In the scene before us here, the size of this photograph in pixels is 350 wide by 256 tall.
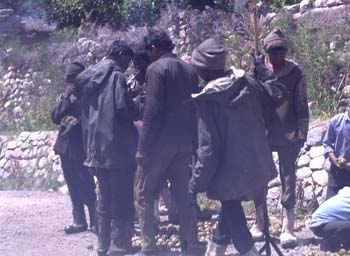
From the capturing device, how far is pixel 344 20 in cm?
1480

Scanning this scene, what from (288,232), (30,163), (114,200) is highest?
(114,200)

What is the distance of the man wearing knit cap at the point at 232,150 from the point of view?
7.48 m

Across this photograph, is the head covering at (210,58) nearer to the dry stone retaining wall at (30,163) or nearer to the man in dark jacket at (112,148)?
the man in dark jacket at (112,148)

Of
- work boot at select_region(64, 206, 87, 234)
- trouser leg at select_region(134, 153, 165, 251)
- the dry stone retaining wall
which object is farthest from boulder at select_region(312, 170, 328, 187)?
the dry stone retaining wall

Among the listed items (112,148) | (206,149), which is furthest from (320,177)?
(206,149)

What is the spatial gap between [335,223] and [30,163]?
917 cm

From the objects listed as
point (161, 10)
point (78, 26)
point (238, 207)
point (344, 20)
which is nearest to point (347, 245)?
point (238, 207)

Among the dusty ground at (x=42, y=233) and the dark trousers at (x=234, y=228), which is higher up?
the dark trousers at (x=234, y=228)

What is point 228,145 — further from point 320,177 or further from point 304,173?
point 304,173

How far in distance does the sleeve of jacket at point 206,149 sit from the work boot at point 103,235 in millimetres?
1738

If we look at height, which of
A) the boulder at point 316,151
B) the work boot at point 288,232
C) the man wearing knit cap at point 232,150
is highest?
the man wearing knit cap at point 232,150

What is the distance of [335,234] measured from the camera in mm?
8719

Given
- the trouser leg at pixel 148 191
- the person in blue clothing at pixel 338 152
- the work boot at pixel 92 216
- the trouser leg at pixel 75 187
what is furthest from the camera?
the trouser leg at pixel 75 187

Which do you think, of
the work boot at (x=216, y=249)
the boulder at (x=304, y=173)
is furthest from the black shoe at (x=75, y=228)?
the work boot at (x=216, y=249)
